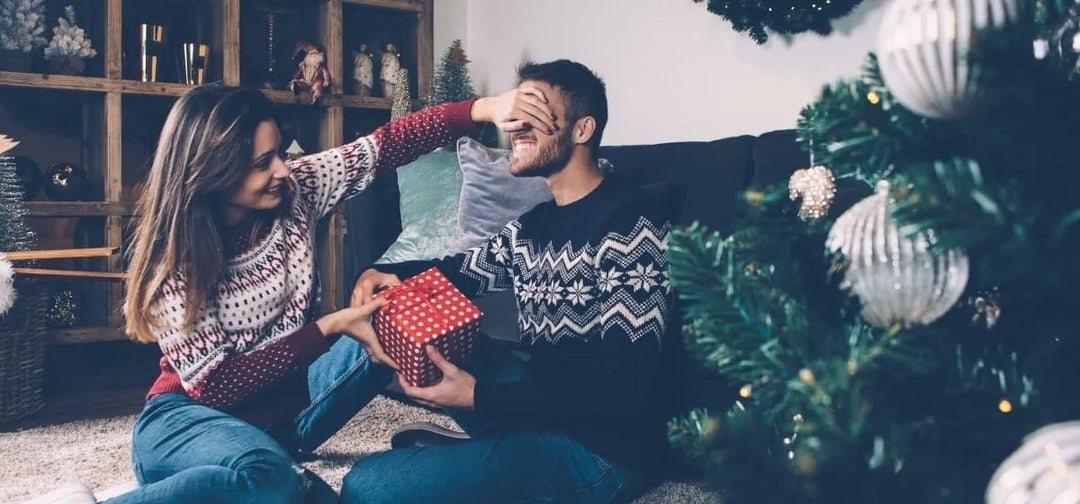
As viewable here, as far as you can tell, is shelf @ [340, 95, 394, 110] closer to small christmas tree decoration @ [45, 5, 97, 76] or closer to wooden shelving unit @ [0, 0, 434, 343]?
wooden shelving unit @ [0, 0, 434, 343]

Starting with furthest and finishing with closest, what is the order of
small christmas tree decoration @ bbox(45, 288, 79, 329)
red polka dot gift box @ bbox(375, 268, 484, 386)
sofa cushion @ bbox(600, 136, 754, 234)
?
small christmas tree decoration @ bbox(45, 288, 79, 329)
sofa cushion @ bbox(600, 136, 754, 234)
red polka dot gift box @ bbox(375, 268, 484, 386)

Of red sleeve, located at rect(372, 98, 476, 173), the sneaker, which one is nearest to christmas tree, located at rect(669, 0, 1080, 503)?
the sneaker

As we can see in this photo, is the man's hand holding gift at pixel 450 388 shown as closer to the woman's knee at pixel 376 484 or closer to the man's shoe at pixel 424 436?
the woman's knee at pixel 376 484

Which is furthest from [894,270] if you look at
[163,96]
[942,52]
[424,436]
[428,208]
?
[163,96]

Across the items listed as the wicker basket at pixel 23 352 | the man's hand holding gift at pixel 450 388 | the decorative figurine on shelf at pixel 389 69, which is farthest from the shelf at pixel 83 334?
the man's hand holding gift at pixel 450 388

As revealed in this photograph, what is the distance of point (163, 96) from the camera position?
152 inches

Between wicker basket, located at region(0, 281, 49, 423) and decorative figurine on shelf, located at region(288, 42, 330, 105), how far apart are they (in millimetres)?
1570

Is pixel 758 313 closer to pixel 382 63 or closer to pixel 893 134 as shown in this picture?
pixel 893 134

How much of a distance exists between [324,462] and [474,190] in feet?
3.22

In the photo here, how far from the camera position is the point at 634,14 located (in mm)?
3215

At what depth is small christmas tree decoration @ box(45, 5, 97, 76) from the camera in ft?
11.2

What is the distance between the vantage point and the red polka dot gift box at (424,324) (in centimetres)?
143

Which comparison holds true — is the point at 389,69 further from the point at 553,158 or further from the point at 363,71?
the point at 553,158

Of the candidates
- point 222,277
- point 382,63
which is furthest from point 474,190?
point 382,63
